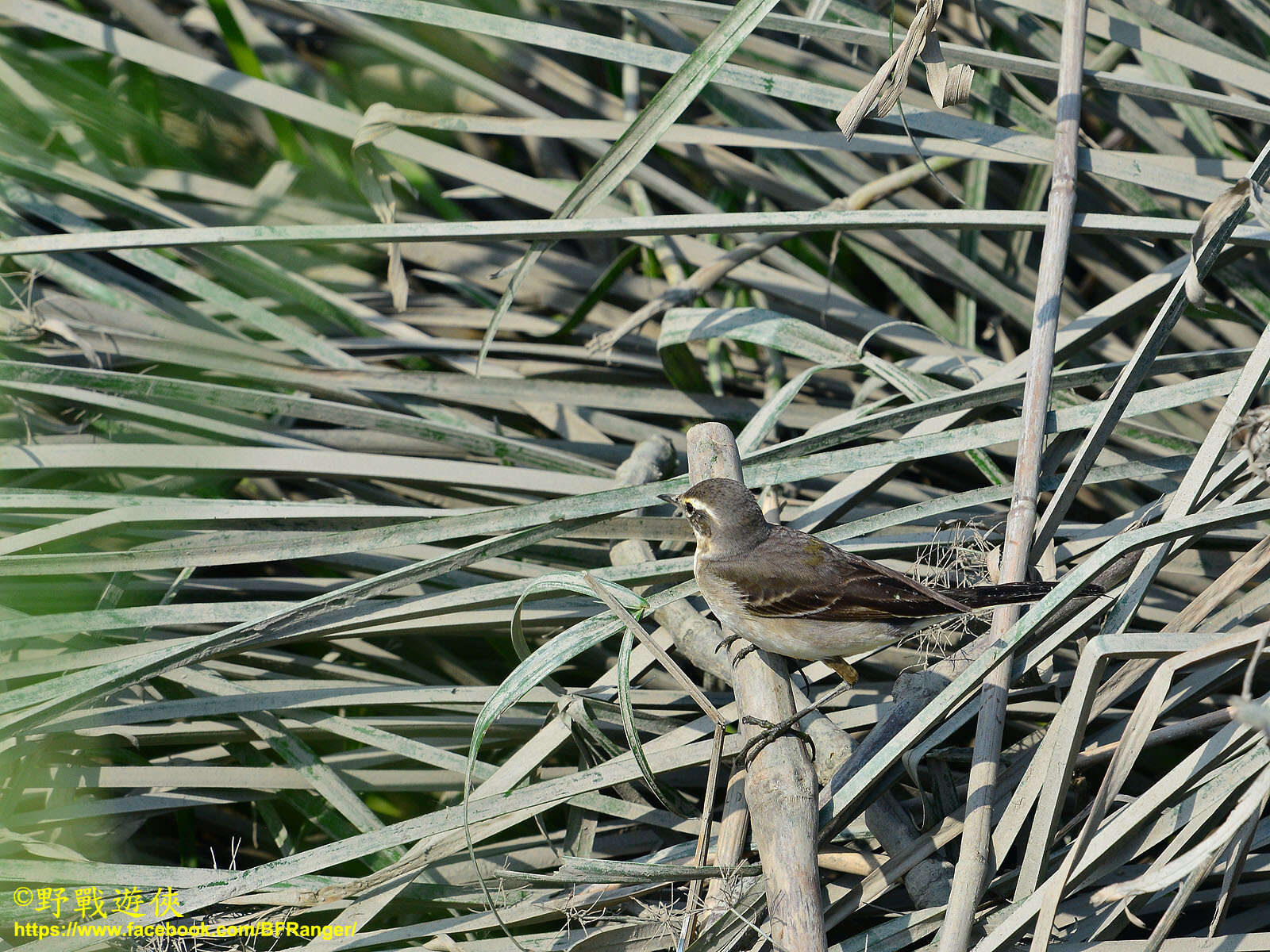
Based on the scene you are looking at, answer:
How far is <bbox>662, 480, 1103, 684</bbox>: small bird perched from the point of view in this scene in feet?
8.27

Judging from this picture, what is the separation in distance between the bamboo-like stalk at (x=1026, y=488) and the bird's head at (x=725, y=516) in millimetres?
656

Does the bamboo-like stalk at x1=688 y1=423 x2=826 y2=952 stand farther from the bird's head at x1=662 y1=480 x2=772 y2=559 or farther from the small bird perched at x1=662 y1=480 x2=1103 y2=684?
the bird's head at x1=662 y1=480 x2=772 y2=559

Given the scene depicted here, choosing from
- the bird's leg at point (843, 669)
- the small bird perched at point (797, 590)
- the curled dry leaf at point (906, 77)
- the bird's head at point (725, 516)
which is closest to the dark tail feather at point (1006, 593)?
the small bird perched at point (797, 590)

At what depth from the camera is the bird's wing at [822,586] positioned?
2525 mm

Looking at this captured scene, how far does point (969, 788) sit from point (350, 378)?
2.67 meters

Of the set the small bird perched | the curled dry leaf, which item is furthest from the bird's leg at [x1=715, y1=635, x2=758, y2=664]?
the curled dry leaf

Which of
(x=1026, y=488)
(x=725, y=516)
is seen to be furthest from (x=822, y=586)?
(x=1026, y=488)

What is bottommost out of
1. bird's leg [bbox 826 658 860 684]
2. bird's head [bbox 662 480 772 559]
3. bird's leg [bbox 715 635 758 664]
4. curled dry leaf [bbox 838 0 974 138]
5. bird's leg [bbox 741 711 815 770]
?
bird's leg [bbox 741 711 815 770]

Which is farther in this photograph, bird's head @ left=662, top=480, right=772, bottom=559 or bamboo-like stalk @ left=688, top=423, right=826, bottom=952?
bird's head @ left=662, top=480, right=772, bottom=559

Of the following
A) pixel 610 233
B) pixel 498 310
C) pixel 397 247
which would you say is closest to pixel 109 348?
pixel 397 247

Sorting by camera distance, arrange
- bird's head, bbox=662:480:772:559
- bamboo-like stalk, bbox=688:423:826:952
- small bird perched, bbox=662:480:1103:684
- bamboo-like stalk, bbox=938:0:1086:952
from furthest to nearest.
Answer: bird's head, bbox=662:480:772:559
small bird perched, bbox=662:480:1103:684
bamboo-like stalk, bbox=938:0:1086:952
bamboo-like stalk, bbox=688:423:826:952

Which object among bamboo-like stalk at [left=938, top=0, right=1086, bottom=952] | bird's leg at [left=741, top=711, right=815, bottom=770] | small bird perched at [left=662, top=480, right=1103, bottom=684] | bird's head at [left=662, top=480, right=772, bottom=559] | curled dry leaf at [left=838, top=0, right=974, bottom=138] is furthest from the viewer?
bird's head at [left=662, top=480, right=772, bottom=559]

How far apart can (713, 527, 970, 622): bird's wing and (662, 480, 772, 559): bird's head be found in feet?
0.12

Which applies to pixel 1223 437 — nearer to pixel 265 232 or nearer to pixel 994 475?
pixel 994 475
